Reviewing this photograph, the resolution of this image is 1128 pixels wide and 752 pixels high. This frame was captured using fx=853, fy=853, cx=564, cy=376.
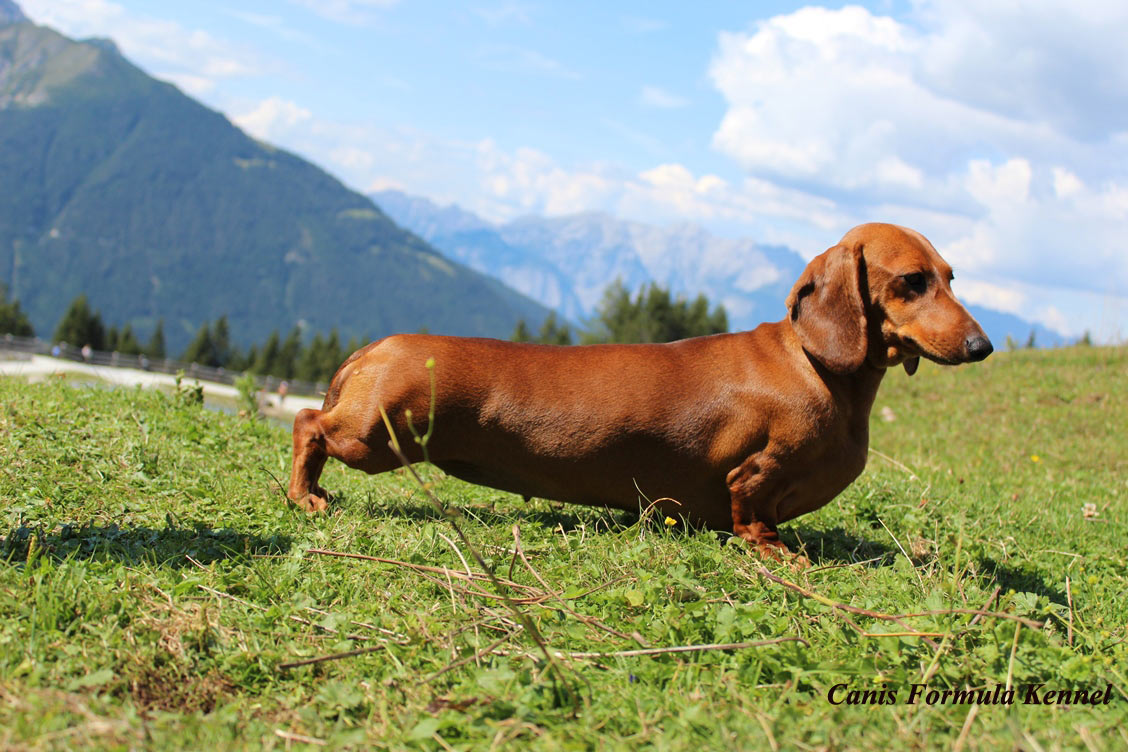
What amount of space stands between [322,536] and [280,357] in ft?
379

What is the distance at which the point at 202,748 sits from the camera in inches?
93.3

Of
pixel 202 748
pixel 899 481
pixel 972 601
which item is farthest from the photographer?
pixel 899 481

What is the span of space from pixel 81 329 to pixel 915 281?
10972cm

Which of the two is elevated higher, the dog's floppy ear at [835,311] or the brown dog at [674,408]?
the dog's floppy ear at [835,311]

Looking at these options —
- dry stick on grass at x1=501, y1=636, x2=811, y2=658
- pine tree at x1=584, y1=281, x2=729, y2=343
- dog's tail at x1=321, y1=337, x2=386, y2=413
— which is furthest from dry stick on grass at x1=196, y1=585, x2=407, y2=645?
pine tree at x1=584, y1=281, x2=729, y2=343

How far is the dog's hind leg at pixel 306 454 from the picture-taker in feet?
15.5

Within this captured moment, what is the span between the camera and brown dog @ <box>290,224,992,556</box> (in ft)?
14.8

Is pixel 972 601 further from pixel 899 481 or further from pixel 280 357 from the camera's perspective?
pixel 280 357

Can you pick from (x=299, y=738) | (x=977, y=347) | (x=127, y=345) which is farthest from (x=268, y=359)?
(x=299, y=738)

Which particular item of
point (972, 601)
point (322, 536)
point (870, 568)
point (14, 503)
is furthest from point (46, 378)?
point (972, 601)

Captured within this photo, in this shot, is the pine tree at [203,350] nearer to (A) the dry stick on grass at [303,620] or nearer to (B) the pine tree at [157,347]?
(B) the pine tree at [157,347]

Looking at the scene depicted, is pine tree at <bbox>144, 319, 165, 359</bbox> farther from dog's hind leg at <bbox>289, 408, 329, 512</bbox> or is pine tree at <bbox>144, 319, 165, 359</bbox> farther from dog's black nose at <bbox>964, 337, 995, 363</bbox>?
dog's black nose at <bbox>964, 337, 995, 363</bbox>

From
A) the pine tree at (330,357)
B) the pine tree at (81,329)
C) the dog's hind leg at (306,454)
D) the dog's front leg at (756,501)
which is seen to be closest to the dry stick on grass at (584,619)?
the dog's front leg at (756,501)

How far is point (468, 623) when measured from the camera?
128 inches
